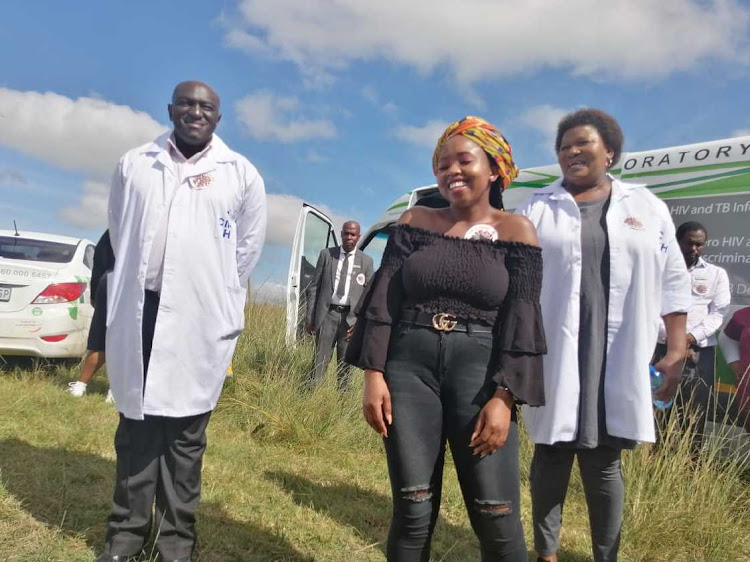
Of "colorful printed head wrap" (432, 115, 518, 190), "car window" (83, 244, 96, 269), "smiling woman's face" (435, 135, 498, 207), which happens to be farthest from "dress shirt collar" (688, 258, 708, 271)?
"car window" (83, 244, 96, 269)

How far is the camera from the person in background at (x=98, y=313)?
4.12m

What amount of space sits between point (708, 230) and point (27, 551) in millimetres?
4744

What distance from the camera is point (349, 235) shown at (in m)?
7.17

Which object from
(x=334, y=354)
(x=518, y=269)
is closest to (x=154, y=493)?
(x=518, y=269)

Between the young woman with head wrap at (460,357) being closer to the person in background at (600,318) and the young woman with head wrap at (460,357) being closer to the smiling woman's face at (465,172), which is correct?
the smiling woman's face at (465,172)

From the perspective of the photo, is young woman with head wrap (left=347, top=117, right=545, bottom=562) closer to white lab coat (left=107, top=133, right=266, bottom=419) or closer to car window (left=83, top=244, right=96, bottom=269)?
white lab coat (left=107, top=133, right=266, bottom=419)

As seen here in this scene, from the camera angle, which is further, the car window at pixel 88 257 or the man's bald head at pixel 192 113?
the car window at pixel 88 257

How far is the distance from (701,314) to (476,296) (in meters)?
3.13

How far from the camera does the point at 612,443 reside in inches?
98.3

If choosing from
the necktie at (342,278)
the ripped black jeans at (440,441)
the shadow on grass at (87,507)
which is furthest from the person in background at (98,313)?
the necktie at (342,278)

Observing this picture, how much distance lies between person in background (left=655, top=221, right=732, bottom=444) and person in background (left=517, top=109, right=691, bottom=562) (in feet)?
6.03

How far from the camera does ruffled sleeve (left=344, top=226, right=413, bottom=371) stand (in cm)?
200

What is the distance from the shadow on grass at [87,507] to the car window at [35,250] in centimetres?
332

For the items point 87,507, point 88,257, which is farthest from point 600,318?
point 88,257
